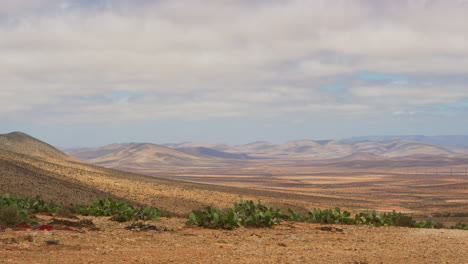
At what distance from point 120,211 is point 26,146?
74174 millimetres

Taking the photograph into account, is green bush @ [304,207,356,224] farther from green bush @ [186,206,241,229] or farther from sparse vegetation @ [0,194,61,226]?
sparse vegetation @ [0,194,61,226]

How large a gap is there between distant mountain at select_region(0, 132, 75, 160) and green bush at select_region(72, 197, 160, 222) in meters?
65.2

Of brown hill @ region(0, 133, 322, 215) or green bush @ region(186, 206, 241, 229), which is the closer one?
green bush @ region(186, 206, 241, 229)

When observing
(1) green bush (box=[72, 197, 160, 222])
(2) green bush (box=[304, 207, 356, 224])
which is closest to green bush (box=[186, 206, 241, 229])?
(1) green bush (box=[72, 197, 160, 222])

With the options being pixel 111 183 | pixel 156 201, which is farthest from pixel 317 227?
pixel 111 183

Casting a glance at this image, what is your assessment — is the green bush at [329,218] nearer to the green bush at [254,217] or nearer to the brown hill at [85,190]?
the green bush at [254,217]

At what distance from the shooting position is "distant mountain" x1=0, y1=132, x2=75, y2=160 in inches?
3039

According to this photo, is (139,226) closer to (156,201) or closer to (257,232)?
(257,232)

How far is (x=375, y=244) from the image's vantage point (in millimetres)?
11039

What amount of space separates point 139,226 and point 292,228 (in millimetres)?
4627

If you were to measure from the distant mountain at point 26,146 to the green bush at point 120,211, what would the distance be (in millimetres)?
65214

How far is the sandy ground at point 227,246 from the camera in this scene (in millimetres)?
8406

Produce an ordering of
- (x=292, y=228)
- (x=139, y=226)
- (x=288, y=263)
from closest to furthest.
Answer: (x=288, y=263), (x=139, y=226), (x=292, y=228)

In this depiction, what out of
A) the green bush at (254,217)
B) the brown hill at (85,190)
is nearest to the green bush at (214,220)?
the green bush at (254,217)
